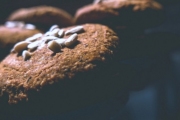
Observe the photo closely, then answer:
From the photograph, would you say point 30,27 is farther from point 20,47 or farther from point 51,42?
point 51,42

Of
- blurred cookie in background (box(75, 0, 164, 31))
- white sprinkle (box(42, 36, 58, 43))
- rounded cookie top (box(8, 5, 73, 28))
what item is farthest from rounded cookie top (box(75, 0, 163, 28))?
white sprinkle (box(42, 36, 58, 43))

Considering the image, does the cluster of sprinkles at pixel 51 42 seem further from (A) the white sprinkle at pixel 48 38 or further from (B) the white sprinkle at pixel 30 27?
(B) the white sprinkle at pixel 30 27

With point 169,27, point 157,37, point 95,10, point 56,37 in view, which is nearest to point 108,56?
point 56,37

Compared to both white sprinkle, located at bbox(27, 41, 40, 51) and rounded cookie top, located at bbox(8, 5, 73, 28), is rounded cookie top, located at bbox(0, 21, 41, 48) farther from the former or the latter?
white sprinkle, located at bbox(27, 41, 40, 51)

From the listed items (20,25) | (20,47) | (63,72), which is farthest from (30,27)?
(63,72)

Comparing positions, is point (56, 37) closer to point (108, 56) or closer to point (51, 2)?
point (108, 56)

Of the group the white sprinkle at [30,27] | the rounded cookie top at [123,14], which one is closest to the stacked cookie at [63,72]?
the rounded cookie top at [123,14]
